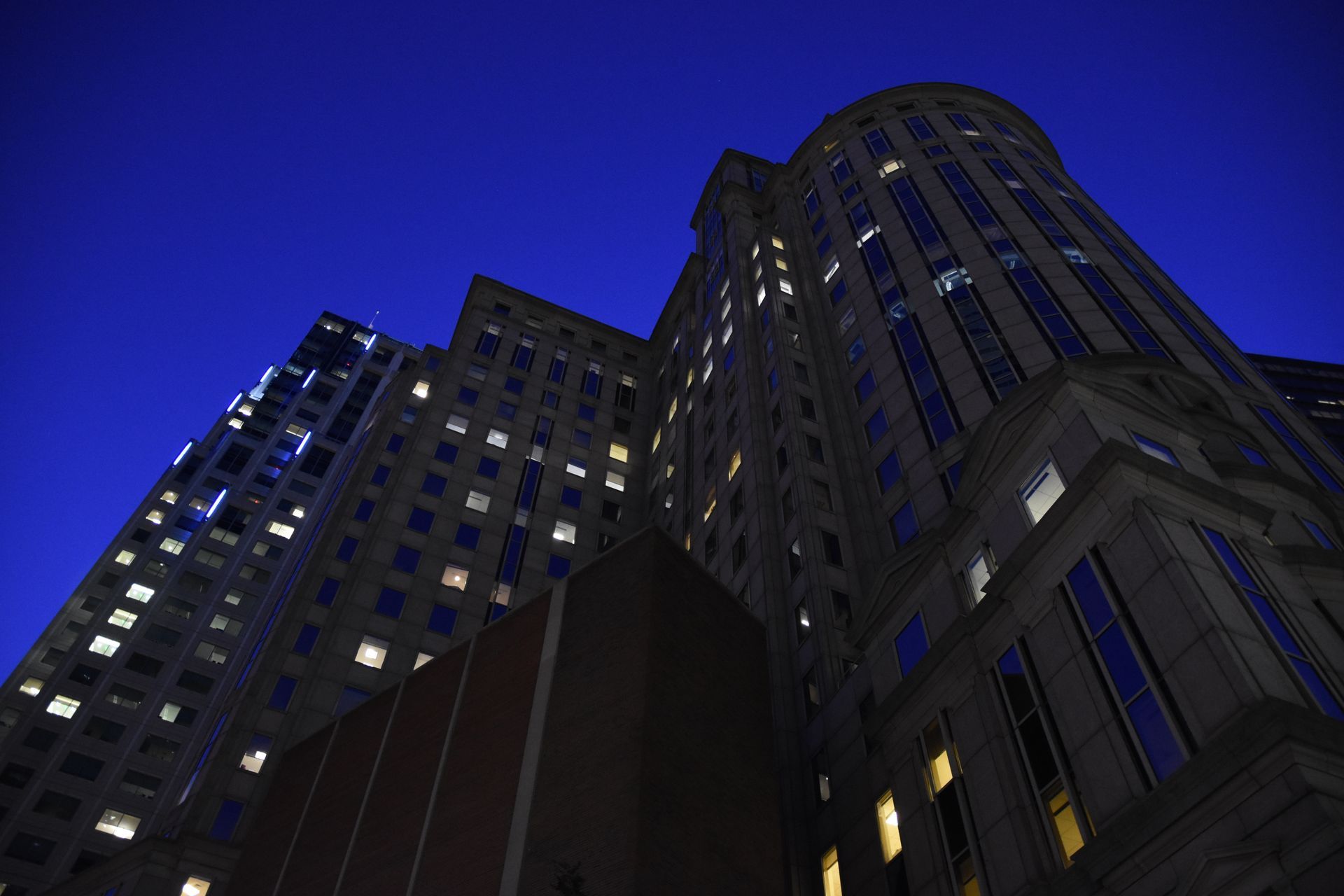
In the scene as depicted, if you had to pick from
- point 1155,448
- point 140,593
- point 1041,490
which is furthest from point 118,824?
point 1155,448

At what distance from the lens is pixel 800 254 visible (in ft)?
232

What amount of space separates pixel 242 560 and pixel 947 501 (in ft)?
284

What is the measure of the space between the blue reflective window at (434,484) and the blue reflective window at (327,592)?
420 inches

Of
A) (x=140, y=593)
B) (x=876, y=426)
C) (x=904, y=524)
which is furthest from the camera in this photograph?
(x=140, y=593)

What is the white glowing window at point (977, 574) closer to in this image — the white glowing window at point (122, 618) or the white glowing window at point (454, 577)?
the white glowing window at point (454, 577)

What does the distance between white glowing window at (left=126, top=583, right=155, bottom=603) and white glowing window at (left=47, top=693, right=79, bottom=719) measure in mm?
14196

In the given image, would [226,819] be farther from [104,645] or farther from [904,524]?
[104,645]

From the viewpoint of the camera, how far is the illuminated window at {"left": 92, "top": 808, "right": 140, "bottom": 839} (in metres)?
78.7

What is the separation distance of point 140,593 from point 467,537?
52992mm

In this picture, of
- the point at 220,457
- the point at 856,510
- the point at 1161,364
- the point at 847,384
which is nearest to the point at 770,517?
the point at 856,510

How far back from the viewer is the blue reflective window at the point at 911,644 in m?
31.6

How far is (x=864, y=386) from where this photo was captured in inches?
2066

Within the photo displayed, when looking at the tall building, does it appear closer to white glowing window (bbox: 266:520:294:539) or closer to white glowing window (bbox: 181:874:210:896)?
white glowing window (bbox: 181:874:210:896)

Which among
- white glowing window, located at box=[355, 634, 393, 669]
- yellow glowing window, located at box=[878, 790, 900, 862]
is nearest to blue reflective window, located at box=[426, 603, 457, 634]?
white glowing window, located at box=[355, 634, 393, 669]
